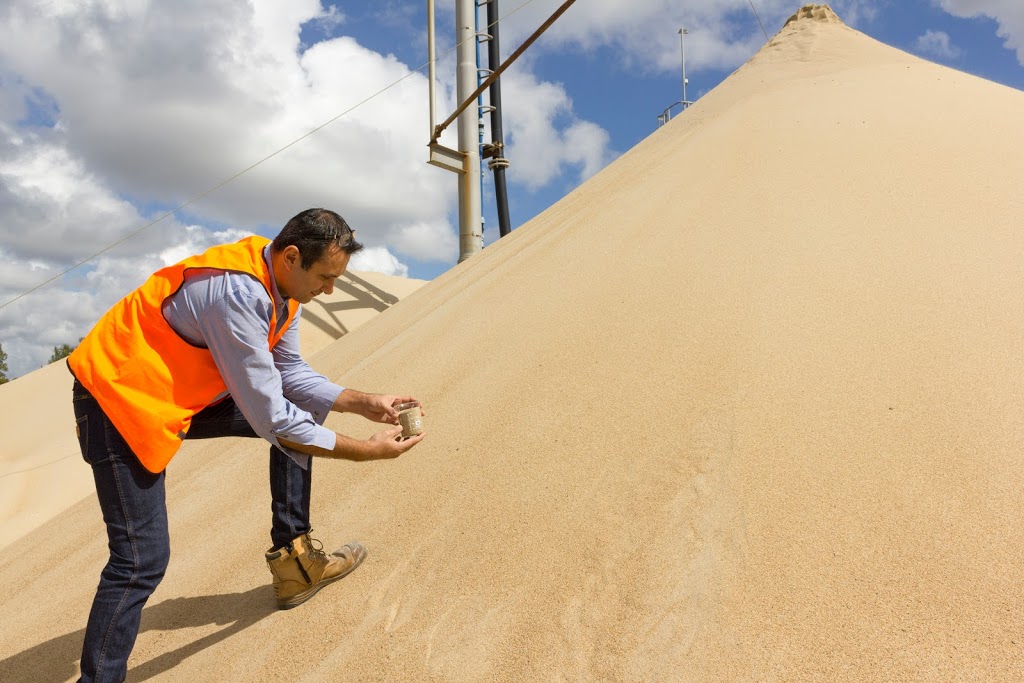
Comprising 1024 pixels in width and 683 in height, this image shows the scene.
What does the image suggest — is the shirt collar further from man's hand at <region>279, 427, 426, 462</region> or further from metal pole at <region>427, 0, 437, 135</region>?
metal pole at <region>427, 0, 437, 135</region>

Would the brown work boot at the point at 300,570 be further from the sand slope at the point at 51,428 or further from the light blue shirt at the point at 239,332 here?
the sand slope at the point at 51,428

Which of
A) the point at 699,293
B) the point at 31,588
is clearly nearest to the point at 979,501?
the point at 699,293

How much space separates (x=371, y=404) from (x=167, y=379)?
2.11 feet

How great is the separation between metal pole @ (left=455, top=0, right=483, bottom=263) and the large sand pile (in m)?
6.10

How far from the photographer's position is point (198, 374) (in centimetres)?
187

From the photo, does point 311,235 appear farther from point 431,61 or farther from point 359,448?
point 431,61

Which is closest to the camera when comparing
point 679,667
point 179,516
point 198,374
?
point 679,667

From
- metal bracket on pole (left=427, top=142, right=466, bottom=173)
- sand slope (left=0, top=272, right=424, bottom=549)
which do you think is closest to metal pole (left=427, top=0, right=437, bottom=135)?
metal bracket on pole (left=427, top=142, right=466, bottom=173)

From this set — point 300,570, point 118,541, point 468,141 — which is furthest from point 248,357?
point 468,141

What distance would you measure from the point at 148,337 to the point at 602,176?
5.66 m

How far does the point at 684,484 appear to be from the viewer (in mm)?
2191

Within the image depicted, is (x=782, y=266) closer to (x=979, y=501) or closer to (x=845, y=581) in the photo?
(x=979, y=501)

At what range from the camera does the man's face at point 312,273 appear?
1.88 m

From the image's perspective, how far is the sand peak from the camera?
26.5ft
